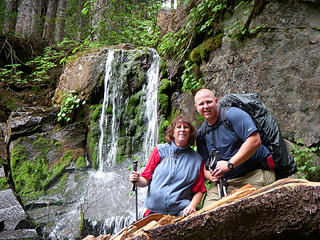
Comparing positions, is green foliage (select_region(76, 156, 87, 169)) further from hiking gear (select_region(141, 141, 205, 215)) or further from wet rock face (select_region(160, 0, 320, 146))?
hiking gear (select_region(141, 141, 205, 215))

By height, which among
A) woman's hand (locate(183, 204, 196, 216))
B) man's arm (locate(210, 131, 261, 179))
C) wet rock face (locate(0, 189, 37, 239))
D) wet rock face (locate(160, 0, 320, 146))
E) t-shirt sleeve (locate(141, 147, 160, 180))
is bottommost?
wet rock face (locate(0, 189, 37, 239))

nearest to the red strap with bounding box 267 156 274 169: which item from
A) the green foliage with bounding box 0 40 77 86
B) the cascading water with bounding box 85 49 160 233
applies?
the cascading water with bounding box 85 49 160 233

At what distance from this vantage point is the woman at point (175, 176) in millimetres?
2781

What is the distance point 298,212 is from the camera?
4.39ft

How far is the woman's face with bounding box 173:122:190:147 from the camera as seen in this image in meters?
2.96

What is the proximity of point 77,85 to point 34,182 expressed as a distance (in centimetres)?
352

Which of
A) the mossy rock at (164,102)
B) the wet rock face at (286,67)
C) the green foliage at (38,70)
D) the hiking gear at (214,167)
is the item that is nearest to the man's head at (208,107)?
the hiking gear at (214,167)

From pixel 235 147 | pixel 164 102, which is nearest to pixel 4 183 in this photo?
pixel 164 102

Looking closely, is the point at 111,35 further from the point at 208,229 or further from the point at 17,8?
the point at 208,229

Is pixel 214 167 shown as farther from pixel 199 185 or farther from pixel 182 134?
pixel 182 134

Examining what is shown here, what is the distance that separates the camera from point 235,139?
2.76 m

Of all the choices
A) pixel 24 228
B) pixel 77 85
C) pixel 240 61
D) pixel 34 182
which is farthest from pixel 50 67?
pixel 240 61

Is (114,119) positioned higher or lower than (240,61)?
lower

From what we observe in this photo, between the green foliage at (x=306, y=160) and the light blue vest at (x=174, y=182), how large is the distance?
2386mm
